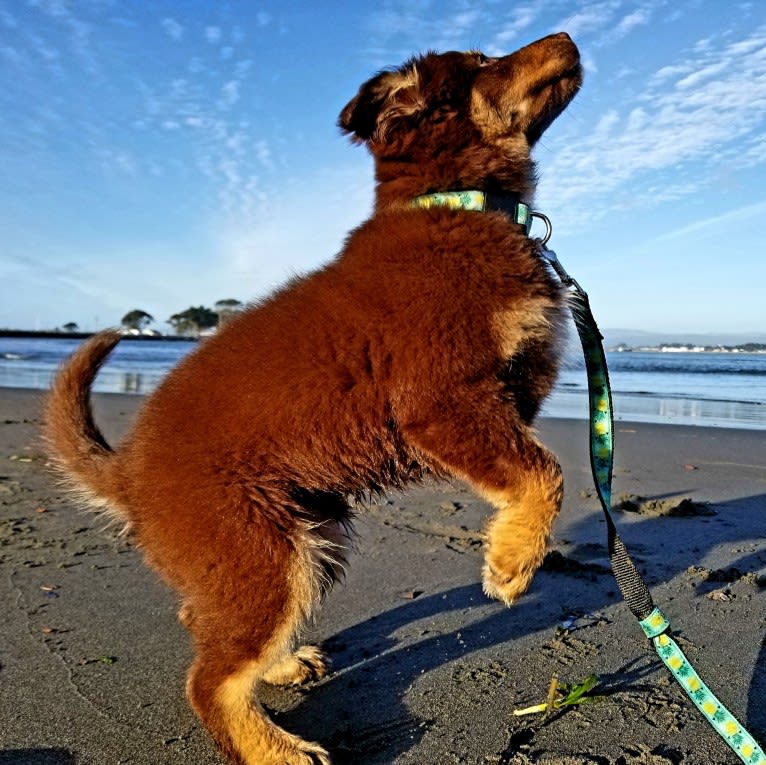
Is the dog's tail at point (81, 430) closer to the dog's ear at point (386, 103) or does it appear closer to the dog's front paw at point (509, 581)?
the dog's ear at point (386, 103)

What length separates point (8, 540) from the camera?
14.2 feet

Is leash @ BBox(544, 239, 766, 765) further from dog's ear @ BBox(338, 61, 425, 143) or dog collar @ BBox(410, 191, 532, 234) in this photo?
dog's ear @ BBox(338, 61, 425, 143)

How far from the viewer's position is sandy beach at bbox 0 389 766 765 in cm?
236

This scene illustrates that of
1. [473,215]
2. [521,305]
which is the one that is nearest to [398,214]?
[473,215]

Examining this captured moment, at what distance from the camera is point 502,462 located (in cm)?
242

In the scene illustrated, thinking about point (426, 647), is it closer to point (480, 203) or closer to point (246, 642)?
point (246, 642)

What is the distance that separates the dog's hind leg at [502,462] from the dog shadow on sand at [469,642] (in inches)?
25.1

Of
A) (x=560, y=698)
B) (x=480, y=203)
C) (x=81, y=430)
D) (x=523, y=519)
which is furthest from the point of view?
(x=81, y=430)

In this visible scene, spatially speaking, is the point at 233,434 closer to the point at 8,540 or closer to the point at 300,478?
the point at 300,478

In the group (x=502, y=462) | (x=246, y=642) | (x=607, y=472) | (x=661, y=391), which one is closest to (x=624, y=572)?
(x=607, y=472)

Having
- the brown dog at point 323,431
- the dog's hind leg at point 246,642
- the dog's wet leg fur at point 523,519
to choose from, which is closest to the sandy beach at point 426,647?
the dog's hind leg at point 246,642

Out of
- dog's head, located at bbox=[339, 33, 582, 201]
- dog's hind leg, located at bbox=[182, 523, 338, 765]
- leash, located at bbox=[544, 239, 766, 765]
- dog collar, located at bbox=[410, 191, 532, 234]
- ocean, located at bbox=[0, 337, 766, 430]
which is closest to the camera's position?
leash, located at bbox=[544, 239, 766, 765]

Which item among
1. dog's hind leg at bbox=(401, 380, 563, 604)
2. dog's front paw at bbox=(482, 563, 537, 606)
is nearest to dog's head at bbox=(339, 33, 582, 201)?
dog's hind leg at bbox=(401, 380, 563, 604)

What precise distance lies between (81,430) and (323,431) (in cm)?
119
